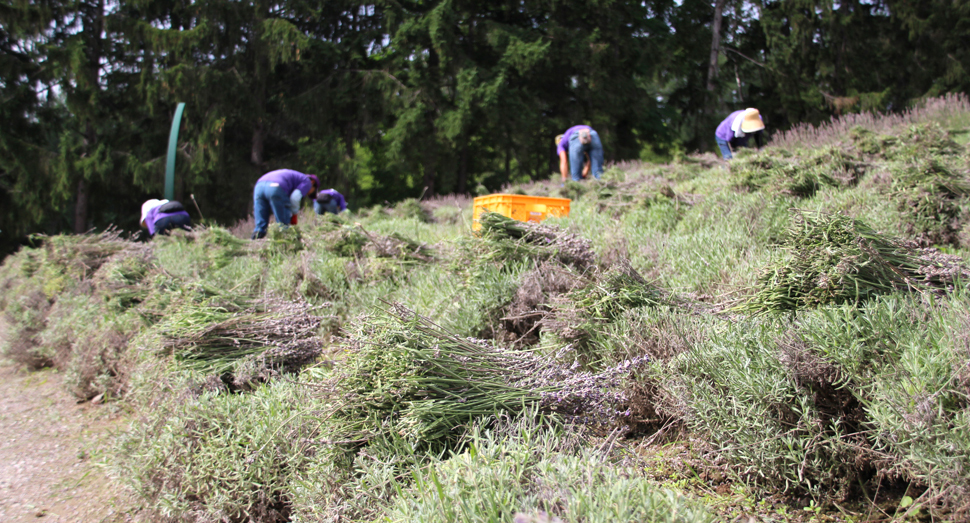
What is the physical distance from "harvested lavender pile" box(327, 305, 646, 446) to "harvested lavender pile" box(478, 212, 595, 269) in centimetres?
149

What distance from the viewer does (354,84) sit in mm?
18016

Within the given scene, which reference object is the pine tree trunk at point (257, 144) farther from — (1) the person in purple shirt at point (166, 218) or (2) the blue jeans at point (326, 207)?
(2) the blue jeans at point (326, 207)

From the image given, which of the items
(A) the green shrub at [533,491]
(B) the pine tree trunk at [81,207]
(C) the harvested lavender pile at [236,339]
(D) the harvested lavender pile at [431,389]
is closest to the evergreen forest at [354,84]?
(B) the pine tree trunk at [81,207]

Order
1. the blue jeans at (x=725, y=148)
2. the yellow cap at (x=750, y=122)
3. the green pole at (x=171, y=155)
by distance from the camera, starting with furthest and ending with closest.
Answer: the green pole at (x=171, y=155)
the blue jeans at (x=725, y=148)
the yellow cap at (x=750, y=122)

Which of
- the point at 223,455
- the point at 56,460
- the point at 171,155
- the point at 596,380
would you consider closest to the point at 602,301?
the point at 596,380

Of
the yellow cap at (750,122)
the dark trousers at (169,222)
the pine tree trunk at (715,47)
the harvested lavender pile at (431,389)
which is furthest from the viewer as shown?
the pine tree trunk at (715,47)

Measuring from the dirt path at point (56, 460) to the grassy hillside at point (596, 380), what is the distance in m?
0.26

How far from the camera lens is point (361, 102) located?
58.7 ft

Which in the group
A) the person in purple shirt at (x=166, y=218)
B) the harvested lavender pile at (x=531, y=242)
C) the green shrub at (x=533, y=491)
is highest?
the person in purple shirt at (x=166, y=218)

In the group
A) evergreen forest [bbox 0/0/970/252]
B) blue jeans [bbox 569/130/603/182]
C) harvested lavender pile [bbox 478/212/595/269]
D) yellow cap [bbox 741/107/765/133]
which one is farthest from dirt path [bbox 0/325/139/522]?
evergreen forest [bbox 0/0/970/252]

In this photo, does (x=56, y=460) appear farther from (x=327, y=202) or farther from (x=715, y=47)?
(x=715, y=47)

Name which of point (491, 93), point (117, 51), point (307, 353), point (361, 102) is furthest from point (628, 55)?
point (307, 353)

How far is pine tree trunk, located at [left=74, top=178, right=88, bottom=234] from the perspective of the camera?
56.4ft

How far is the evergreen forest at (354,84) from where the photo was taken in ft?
53.6
